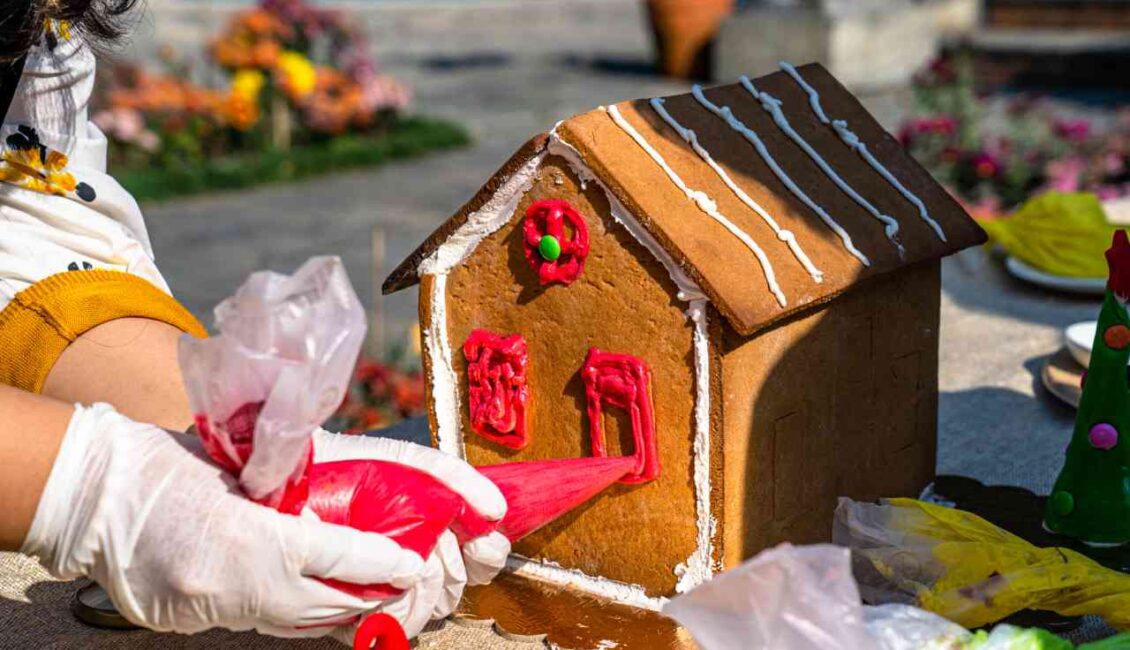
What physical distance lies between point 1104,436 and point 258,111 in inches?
248

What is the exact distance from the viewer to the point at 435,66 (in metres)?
11.3

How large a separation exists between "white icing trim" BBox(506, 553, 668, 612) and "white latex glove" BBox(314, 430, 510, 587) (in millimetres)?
336

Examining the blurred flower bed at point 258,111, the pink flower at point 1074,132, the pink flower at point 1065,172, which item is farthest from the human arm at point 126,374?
the blurred flower bed at point 258,111

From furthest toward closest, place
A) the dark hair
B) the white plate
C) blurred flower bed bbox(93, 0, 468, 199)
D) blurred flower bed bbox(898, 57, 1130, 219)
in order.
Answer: blurred flower bed bbox(93, 0, 468, 199) < blurred flower bed bbox(898, 57, 1130, 219) < the white plate < the dark hair

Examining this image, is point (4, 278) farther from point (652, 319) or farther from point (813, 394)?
point (813, 394)

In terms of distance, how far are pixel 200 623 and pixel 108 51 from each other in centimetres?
110

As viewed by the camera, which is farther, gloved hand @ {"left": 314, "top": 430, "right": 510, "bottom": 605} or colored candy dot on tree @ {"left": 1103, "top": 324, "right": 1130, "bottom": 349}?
colored candy dot on tree @ {"left": 1103, "top": 324, "right": 1130, "bottom": 349}

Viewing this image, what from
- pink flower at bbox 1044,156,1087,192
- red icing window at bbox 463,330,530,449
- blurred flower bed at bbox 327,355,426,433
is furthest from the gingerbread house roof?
pink flower at bbox 1044,156,1087,192

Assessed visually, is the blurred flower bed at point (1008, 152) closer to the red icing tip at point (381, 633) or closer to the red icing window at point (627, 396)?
the red icing window at point (627, 396)

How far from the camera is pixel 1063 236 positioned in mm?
3229

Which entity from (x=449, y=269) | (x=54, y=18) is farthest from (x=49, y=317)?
Result: (x=449, y=269)

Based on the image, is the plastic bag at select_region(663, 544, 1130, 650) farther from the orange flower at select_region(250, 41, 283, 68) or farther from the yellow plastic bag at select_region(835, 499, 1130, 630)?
the orange flower at select_region(250, 41, 283, 68)

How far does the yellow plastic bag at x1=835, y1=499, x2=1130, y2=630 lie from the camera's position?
5.38 ft

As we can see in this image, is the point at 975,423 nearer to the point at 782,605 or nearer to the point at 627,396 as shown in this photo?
the point at 627,396
